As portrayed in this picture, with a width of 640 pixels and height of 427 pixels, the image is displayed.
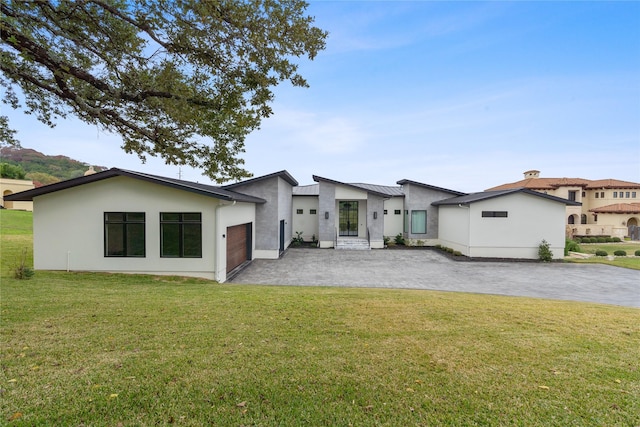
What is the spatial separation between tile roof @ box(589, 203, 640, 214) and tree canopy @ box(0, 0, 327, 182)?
44357 millimetres

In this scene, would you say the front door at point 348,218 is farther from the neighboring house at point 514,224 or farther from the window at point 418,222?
the neighboring house at point 514,224

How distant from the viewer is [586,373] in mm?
3623

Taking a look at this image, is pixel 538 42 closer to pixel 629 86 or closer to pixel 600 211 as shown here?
pixel 629 86

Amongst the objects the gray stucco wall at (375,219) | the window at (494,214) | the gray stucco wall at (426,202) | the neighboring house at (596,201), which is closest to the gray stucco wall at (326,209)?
the gray stucco wall at (375,219)

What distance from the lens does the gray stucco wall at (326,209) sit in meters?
19.6

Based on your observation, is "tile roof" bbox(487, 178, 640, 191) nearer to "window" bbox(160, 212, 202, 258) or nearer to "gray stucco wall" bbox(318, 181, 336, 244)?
"gray stucco wall" bbox(318, 181, 336, 244)

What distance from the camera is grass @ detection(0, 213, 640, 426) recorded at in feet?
9.29

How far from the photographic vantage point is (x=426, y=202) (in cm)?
2141

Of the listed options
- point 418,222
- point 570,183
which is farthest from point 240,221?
point 570,183

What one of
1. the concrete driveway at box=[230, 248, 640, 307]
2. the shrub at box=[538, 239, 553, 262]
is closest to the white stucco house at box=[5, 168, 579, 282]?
the shrub at box=[538, 239, 553, 262]

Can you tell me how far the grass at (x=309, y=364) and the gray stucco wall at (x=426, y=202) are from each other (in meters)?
14.8

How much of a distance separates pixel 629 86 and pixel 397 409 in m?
18.4

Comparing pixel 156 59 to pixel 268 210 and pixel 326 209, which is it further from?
pixel 326 209

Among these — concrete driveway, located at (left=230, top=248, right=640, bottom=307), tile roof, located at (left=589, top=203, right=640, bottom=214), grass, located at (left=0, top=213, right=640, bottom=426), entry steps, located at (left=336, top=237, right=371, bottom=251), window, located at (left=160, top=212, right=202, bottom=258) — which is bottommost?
concrete driveway, located at (left=230, top=248, right=640, bottom=307)
